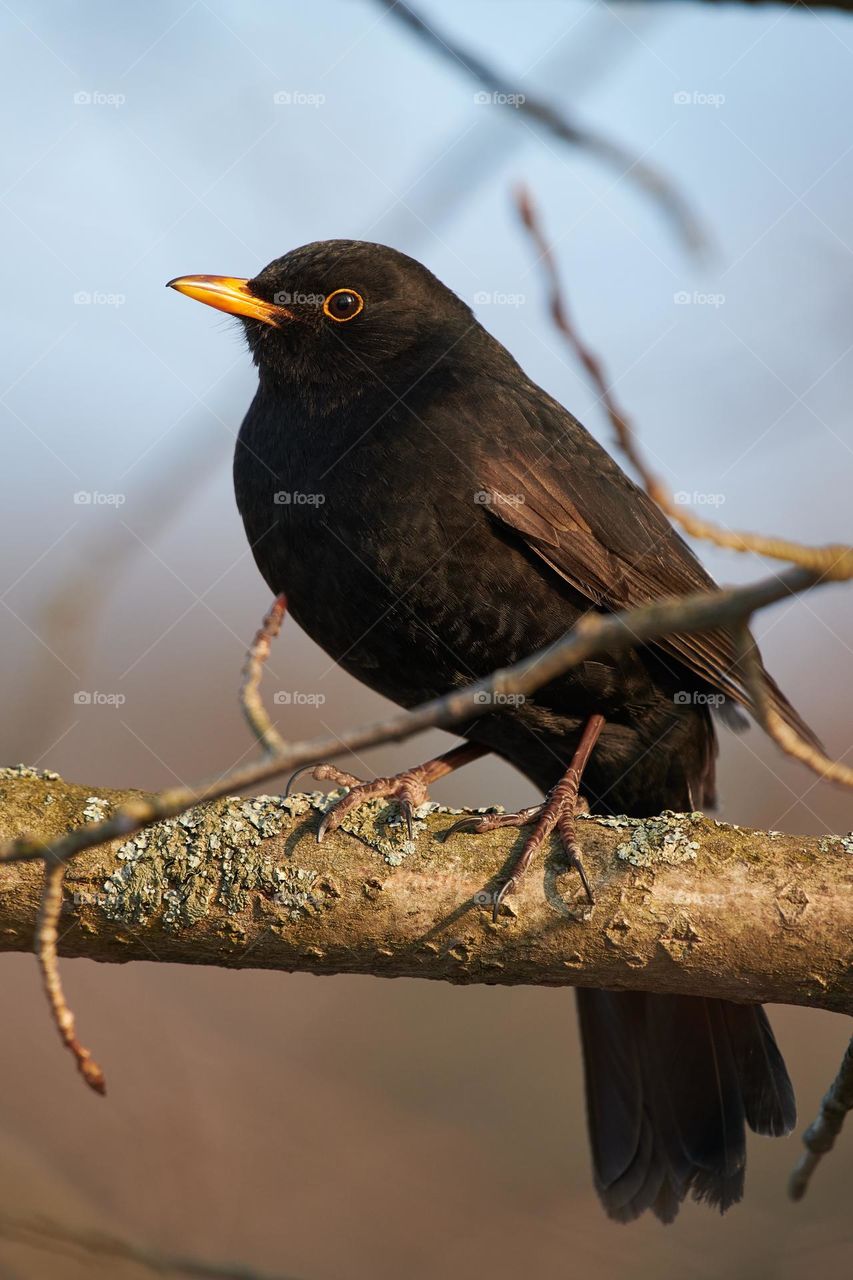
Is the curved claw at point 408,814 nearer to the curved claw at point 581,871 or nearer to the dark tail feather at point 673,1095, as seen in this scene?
the curved claw at point 581,871

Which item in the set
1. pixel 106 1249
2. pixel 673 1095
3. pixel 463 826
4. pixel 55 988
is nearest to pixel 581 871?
pixel 463 826

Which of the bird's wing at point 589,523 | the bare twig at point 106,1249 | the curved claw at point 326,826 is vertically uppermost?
the bird's wing at point 589,523

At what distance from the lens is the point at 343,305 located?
4625mm

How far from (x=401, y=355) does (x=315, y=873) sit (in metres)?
2.15

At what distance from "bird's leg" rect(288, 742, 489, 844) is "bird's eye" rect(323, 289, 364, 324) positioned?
1628 millimetres

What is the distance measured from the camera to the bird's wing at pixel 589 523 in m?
4.10

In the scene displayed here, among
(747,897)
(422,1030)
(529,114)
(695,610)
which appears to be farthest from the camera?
(422,1030)

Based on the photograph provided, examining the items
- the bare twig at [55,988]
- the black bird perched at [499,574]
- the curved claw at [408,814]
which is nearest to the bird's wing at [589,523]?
A: the black bird perched at [499,574]

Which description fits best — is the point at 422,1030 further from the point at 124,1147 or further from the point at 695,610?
the point at 695,610

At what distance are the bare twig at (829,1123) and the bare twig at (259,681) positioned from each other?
196 cm

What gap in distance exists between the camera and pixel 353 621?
4008mm

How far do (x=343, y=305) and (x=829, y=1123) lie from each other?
314 cm

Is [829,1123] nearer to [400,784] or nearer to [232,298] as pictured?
[400,784]

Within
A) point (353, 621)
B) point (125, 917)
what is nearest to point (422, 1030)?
point (353, 621)
